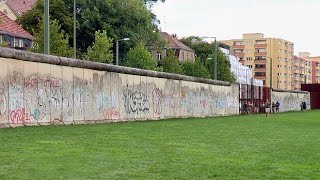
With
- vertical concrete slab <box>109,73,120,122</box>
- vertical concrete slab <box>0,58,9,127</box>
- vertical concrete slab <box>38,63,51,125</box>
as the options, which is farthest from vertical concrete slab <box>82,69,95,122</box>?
vertical concrete slab <box>0,58,9,127</box>

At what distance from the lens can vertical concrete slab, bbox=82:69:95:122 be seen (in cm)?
2747

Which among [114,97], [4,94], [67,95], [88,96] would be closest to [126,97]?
[114,97]

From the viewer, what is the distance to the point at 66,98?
25.8m

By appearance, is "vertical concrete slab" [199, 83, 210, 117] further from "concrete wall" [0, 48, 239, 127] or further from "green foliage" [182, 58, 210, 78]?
"green foliage" [182, 58, 210, 78]

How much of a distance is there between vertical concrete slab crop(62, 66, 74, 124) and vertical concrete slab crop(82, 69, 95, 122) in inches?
52.1

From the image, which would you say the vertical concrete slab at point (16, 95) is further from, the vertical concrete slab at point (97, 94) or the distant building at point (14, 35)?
the distant building at point (14, 35)

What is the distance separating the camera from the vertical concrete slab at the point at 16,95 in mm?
21734

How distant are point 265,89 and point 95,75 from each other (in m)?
44.1

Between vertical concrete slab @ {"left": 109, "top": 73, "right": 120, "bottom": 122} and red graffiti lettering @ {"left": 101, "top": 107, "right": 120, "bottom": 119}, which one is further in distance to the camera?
vertical concrete slab @ {"left": 109, "top": 73, "right": 120, "bottom": 122}

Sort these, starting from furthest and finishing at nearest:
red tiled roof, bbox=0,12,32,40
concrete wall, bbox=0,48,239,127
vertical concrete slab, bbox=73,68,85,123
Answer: red tiled roof, bbox=0,12,32,40 < vertical concrete slab, bbox=73,68,85,123 < concrete wall, bbox=0,48,239,127

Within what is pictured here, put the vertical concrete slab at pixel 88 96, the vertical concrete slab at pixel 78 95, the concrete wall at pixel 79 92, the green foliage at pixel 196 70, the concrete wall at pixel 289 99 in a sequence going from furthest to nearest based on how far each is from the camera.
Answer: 1. the green foliage at pixel 196 70
2. the concrete wall at pixel 289 99
3. the vertical concrete slab at pixel 88 96
4. the vertical concrete slab at pixel 78 95
5. the concrete wall at pixel 79 92

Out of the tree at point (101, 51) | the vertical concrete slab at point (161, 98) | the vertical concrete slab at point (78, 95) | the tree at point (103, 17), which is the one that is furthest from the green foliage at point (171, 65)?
the vertical concrete slab at point (78, 95)

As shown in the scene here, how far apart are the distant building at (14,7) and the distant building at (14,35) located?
13.7 metres

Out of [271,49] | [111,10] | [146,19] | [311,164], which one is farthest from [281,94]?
[271,49]
